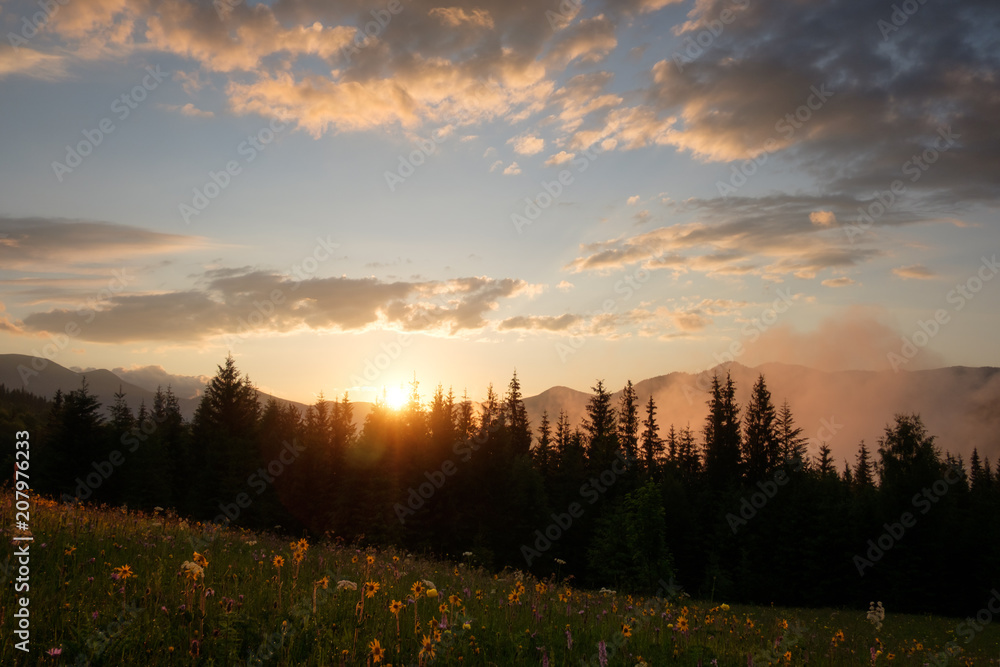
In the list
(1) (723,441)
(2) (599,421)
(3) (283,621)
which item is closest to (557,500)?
(2) (599,421)

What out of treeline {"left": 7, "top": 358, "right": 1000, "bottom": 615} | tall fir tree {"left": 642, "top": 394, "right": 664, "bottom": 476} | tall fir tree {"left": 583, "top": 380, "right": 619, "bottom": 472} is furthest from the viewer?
tall fir tree {"left": 642, "top": 394, "right": 664, "bottom": 476}

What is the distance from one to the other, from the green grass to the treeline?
33287mm

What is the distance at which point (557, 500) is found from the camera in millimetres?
51656

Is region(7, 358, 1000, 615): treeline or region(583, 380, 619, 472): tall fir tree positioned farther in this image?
region(583, 380, 619, 472): tall fir tree

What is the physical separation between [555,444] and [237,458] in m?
35.2

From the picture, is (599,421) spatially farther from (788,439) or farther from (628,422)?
(788,439)

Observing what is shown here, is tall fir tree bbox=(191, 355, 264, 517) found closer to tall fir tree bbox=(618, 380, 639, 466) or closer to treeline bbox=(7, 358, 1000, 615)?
treeline bbox=(7, 358, 1000, 615)

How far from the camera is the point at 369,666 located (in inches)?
169

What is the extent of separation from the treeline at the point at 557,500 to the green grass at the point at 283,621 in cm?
3329

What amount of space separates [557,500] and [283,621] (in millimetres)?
49021

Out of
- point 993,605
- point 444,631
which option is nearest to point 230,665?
point 444,631

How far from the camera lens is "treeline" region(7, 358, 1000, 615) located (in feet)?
131

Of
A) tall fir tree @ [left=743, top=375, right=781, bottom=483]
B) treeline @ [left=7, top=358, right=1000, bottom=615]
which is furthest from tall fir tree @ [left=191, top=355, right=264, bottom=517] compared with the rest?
tall fir tree @ [left=743, top=375, right=781, bottom=483]

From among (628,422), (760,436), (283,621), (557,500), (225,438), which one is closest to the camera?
(283,621)
